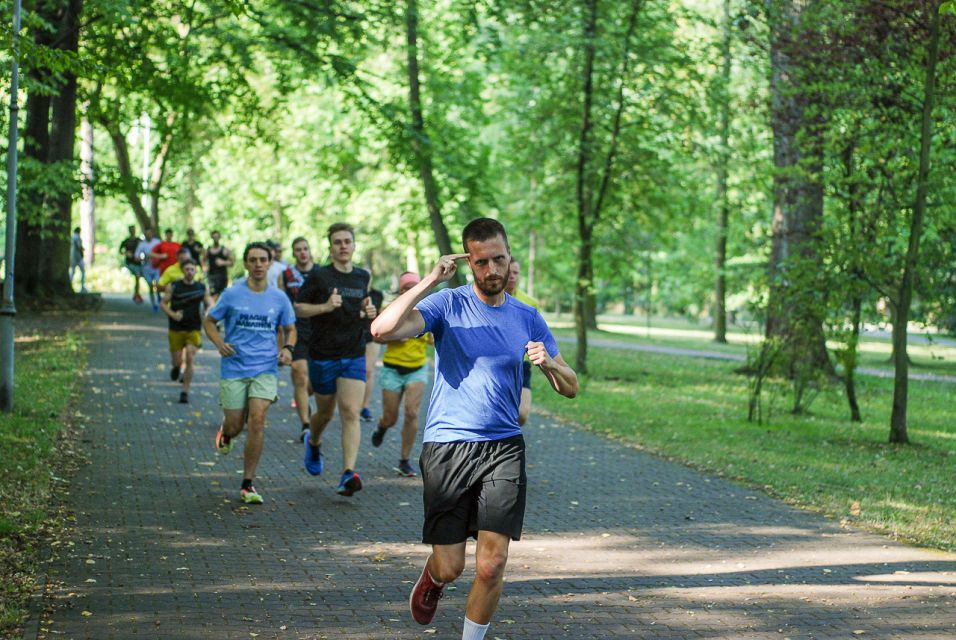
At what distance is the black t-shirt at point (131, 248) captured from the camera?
34688 mm

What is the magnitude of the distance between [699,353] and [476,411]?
29.6 metres

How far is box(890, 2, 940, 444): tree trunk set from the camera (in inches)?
543

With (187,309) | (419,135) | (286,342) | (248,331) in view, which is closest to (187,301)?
(187,309)

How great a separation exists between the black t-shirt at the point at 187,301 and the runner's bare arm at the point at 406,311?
433 inches

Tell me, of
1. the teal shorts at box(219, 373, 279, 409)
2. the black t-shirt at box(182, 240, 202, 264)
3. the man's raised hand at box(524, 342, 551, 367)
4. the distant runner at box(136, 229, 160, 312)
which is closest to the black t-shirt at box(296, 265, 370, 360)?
the teal shorts at box(219, 373, 279, 409)

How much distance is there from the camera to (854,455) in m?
14.0

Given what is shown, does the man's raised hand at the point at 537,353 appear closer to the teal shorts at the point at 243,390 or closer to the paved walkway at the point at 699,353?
the teal shorts at the point at 243,390

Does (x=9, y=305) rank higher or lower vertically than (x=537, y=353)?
lower

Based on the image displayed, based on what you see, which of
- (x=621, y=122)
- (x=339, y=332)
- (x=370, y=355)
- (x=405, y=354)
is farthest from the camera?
(x=621, y=122)

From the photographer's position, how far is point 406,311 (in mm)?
5328

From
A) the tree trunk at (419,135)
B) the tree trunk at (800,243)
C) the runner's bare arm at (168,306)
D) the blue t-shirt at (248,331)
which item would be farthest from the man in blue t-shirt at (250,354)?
the tree trunk at (419,135)

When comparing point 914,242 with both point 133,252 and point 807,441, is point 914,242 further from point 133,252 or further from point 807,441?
point 133,252

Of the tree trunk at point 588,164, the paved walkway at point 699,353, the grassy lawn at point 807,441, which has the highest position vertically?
the tree trunk at point 588,164

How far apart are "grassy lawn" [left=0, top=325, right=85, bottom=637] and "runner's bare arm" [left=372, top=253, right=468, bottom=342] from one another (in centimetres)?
242
